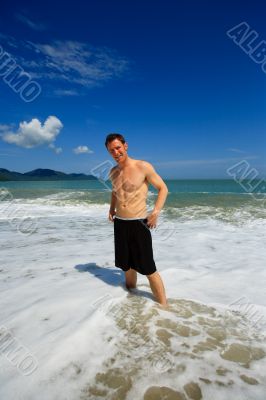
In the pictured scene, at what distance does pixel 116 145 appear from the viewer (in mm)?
3359

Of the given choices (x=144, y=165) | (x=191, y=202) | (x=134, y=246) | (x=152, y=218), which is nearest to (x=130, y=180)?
(x=144, y=165)

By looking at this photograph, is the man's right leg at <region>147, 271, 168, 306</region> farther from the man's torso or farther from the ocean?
the man's torso

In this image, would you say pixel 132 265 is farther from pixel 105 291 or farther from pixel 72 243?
pixel 72 243

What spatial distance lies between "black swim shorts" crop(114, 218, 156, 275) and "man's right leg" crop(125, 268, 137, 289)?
1.03 feet

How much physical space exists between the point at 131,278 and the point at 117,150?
185 centimetres

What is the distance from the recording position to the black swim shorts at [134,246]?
3.36 metres

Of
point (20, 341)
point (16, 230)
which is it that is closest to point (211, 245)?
point (20, 341)

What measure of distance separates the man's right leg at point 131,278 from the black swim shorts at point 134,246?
0.31 metres

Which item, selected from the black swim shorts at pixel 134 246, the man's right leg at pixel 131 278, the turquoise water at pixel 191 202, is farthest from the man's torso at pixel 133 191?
the turquoise water at pixel 191 202

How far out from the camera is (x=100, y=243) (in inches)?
288

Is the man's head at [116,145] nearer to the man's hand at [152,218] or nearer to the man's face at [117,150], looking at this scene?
the man's face at [117,150]

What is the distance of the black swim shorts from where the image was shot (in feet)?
11.0

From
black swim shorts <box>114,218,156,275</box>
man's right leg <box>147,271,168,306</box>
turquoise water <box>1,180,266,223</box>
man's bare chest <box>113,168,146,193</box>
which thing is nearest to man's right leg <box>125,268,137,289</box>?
black swim shorts <box>114,218,156,275</box>

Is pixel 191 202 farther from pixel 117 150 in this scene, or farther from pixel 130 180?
pixel 117 150
